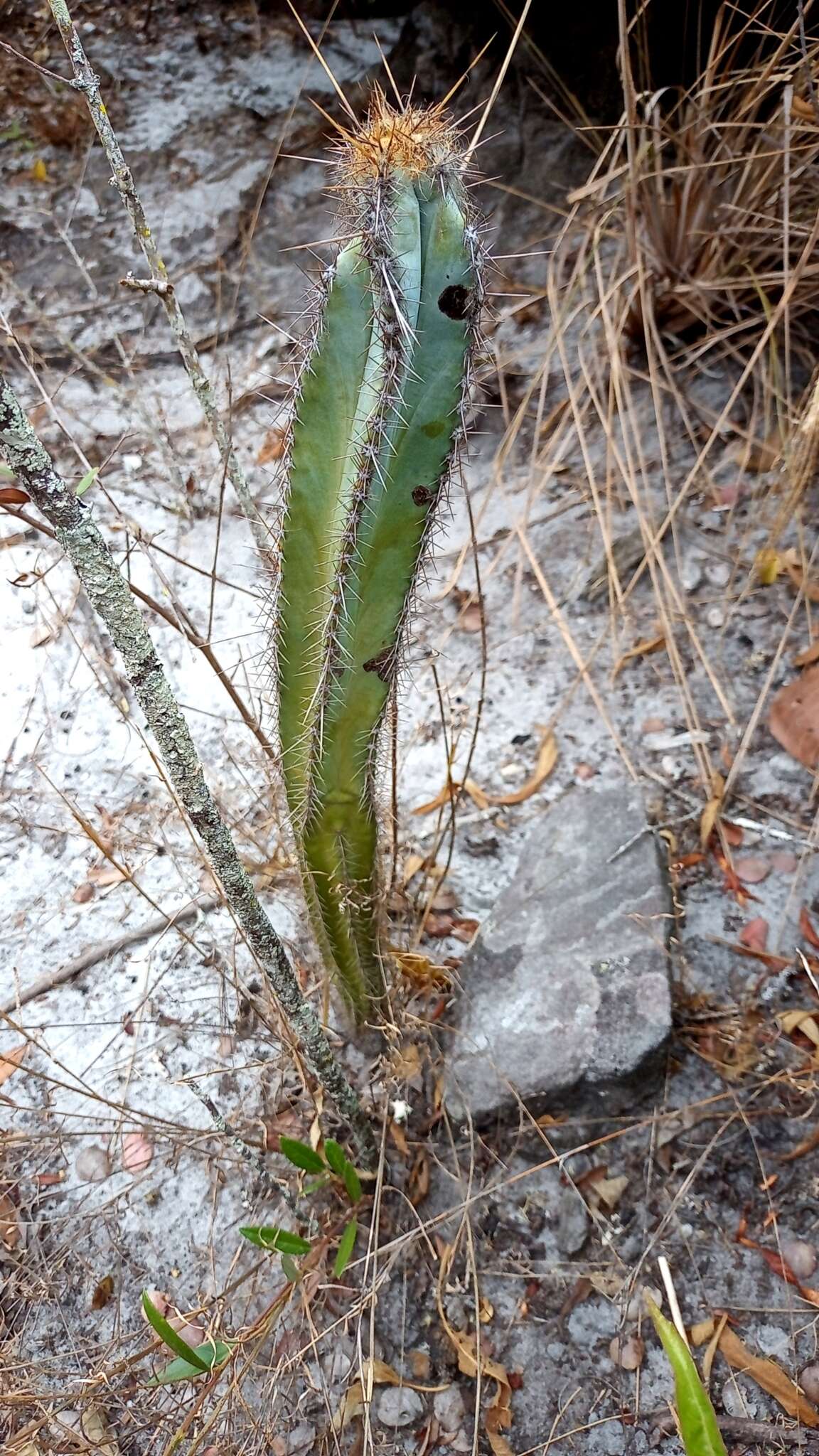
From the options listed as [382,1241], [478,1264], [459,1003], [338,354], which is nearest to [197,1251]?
[382,1241]

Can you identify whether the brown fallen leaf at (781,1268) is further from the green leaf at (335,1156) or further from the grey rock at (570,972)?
the green leaf at (335,1156)

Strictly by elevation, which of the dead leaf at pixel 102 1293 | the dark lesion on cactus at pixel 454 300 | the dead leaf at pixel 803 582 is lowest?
the dead leaf at pixel 102 1293

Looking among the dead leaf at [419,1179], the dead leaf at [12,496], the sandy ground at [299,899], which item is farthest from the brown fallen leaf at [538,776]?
the dead leaf at [12,496]

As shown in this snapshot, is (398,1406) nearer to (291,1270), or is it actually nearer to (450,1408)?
(450,1408)

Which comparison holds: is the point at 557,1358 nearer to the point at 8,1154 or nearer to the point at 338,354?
the point at 8,1154

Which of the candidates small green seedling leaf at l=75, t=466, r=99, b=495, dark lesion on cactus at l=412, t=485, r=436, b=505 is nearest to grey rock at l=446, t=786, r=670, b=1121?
dark lesion on cactus at l=412, t=485, r=436, b=505

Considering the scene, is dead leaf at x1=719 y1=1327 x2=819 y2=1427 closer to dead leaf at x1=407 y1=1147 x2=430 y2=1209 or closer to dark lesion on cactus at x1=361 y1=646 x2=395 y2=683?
dead leaf at x1=407 y1=1147 x2=430 y2=1209

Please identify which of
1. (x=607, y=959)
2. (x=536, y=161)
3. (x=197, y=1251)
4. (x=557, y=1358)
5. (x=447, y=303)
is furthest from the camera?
(x=536, y=161)
